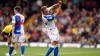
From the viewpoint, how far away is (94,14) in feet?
103

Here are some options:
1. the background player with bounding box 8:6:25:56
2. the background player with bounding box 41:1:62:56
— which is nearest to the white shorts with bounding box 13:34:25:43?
the background player with bounding box 8:6:25:56

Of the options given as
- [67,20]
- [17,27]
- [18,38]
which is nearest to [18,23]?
[17,27]

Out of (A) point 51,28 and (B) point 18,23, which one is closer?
(A) point 51,28

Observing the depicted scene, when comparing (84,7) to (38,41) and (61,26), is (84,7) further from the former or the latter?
(38,41)

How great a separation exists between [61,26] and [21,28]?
12.1m

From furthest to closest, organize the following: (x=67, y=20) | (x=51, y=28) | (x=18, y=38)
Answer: (x=67, y=20)
(x=18, y=38)
(x=51, y=28)

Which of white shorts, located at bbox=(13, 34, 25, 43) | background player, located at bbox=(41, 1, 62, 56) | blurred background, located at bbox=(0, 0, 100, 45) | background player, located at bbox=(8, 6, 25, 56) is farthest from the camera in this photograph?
blurred background, located at bbox=(0, 0, 100, 45)

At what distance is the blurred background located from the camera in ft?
98.7

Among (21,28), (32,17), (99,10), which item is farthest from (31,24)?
(21,28)

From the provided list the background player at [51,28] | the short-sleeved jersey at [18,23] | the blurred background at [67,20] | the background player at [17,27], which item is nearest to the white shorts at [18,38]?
the background player at [17,27]

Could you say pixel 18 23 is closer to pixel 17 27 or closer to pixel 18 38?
pixel 17 27

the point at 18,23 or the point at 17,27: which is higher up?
the point at 18,23

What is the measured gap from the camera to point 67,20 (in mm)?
31500

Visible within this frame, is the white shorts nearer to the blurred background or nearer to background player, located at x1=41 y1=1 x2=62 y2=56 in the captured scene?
background player, located at x1=41 y1=1 x2=62 y2=56
